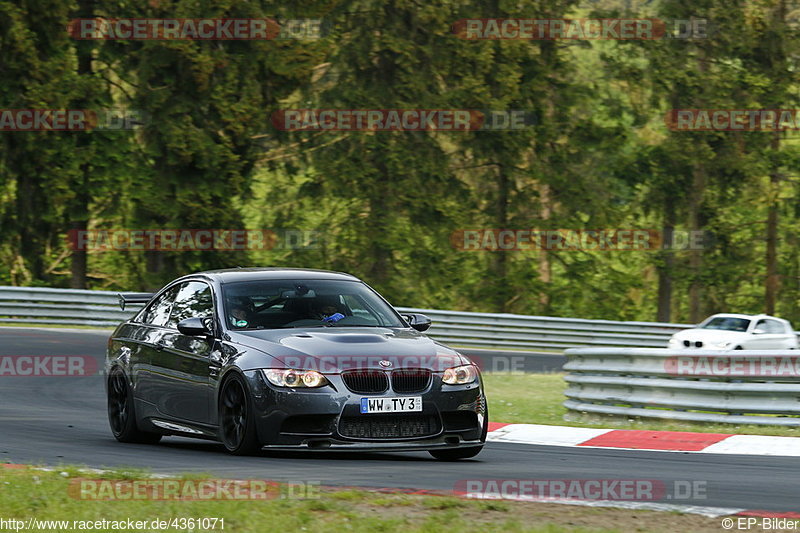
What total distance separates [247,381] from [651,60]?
109ft

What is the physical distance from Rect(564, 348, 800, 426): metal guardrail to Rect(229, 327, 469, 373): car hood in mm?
4521

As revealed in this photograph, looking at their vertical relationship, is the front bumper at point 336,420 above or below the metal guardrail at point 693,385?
above

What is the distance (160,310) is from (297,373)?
8.59 ft

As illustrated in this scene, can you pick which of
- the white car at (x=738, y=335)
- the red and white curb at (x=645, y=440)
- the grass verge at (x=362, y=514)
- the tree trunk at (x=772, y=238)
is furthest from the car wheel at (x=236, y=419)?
the tree trunk at (x=772, y=238)

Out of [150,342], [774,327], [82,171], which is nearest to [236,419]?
[150,342]

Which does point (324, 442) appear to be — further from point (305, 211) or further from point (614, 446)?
point (305, 211)

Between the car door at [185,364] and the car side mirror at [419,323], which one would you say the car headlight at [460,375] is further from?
the car door at [185,364]

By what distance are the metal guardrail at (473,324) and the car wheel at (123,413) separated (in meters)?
14.3

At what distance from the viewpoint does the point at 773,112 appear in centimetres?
4103

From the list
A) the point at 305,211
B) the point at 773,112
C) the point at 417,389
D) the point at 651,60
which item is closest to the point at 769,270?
the point at 773,112

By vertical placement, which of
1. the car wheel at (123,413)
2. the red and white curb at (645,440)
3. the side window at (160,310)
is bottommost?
the red and white curb at (645,440)

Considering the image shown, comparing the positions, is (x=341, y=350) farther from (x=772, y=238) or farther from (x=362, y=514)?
(x=772, y=238)

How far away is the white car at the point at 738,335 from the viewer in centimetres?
2741

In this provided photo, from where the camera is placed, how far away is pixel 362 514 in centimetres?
703
